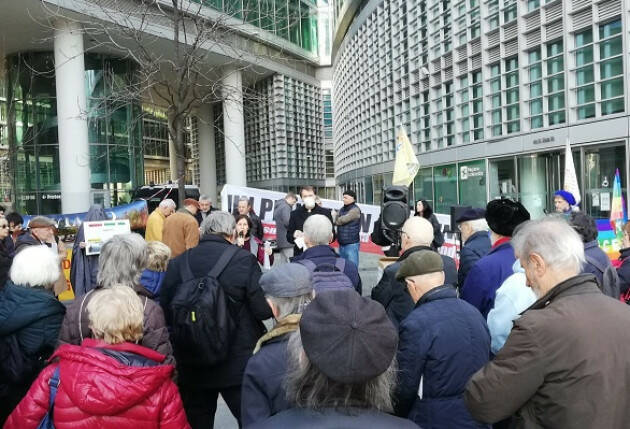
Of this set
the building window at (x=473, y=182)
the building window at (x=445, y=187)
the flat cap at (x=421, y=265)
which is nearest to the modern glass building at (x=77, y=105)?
the building window at (x=445, y=187)

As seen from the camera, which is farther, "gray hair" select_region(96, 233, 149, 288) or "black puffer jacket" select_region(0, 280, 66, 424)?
"gray hair" select_region(96, 233, 149, 288)

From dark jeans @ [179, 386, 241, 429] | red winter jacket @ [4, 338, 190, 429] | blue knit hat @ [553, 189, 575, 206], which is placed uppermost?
blue knit hat @ [553, 189, 575, 206]

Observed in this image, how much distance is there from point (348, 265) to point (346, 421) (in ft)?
9.99

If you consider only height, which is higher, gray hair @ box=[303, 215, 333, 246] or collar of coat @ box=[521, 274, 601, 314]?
gray hair @ box=[303, 215, 333, 246]

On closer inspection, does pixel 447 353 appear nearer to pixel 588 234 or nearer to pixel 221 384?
pixel 221 384

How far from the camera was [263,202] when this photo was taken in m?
13.2

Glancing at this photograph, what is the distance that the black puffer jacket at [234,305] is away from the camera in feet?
11.7

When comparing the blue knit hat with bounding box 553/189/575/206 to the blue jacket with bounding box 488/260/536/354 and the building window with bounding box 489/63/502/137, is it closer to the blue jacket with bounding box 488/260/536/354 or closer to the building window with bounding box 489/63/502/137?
Result: the blue jacket with bounding box 488/260/536/354

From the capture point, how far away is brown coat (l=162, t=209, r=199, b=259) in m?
7.31

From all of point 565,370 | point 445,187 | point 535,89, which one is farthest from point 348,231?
point 445,187

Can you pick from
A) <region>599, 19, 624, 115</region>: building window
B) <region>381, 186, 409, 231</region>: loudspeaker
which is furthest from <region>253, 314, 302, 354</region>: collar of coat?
<region>599, 19, 624, 115</region>: building window

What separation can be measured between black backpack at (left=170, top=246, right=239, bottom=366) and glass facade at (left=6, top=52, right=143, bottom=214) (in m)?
26.0

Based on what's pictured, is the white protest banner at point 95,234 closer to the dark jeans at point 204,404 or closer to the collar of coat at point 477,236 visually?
the dark jeans at point 204,404

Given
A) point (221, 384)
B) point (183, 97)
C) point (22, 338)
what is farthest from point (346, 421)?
point (183, 97)
